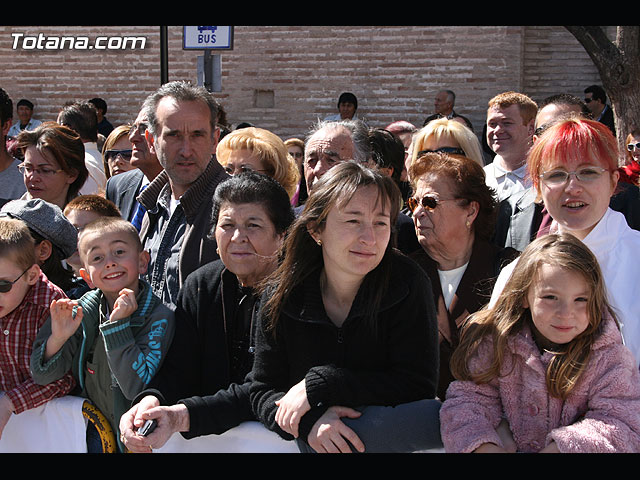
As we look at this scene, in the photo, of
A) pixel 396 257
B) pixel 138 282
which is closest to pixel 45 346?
pixel 138 282

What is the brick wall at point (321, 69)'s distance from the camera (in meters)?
11.5

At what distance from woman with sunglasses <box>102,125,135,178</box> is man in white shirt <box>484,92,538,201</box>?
2766 mm

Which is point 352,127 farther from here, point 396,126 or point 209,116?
point 396,126

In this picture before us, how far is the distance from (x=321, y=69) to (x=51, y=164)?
849 cm

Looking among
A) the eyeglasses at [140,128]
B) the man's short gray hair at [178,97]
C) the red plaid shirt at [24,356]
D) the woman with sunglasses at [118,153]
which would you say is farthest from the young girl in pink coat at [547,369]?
the woman with sunglasses at [118,153]

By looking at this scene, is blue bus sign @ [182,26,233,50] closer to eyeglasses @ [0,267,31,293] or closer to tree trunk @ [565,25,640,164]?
tree trunk @ [565,25,640,164]

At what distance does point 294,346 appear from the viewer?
241cm

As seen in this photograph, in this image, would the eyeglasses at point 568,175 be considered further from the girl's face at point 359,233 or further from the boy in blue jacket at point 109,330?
the boy in blue jacket at point 109,330

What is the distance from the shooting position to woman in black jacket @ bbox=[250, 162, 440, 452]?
2.25m

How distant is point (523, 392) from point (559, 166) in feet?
3.38

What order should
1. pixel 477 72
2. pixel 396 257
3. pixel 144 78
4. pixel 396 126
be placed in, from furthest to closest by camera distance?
pixel 144 78, pixel 477 72, pixel 396 126, pixel 396 257

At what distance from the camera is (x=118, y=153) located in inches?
222

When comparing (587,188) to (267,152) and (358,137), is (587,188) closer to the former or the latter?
(358,137)

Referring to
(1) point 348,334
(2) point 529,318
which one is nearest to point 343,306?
(1) point 348,334
